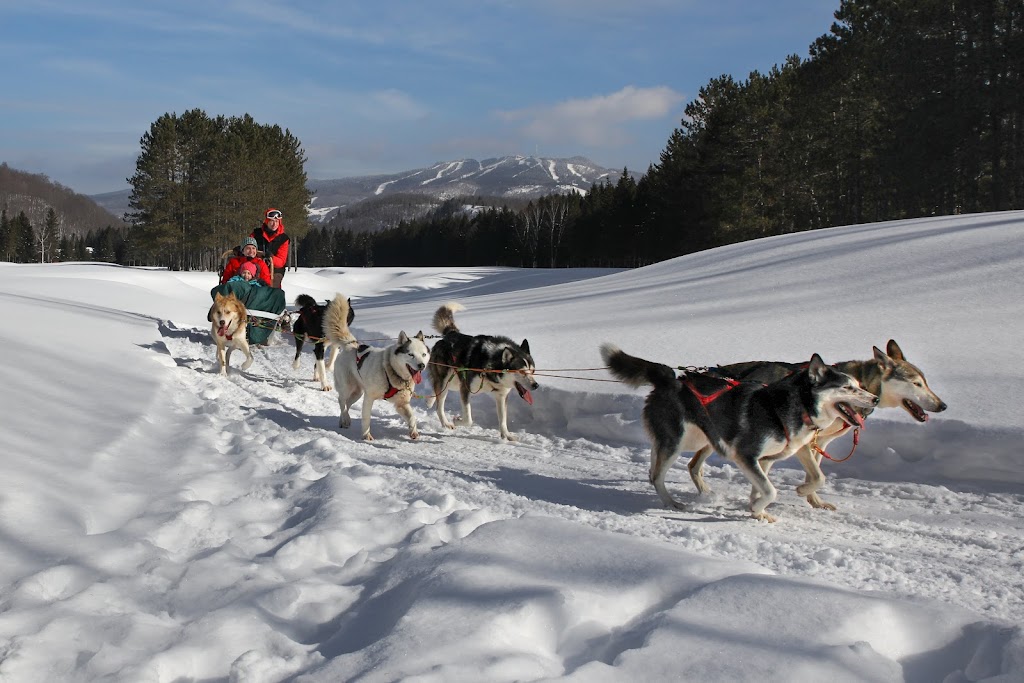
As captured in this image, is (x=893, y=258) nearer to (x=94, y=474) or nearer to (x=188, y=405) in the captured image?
(x=188, y=405)

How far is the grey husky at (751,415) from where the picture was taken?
13.6ft

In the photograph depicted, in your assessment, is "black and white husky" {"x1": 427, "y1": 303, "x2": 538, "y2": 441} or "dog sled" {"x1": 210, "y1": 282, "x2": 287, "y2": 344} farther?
"dog sled" {"x1": 210, "y1": 282, "x2": 287, "y2": 344}

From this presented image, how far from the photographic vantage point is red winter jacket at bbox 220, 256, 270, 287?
35.5 ft

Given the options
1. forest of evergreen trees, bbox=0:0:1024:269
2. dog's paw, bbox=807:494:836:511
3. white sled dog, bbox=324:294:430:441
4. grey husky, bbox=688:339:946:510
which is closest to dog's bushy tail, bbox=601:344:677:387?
grey husky, bbox=688:339:946:510

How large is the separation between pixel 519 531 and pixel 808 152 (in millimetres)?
28836

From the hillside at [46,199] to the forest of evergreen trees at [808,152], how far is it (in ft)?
483

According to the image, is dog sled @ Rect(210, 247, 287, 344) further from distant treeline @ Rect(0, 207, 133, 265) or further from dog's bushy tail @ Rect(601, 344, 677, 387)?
distant treeline @ Rect(0, 207, 133, 265)

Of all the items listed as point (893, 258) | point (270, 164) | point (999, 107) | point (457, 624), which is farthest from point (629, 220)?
point (457, 624)

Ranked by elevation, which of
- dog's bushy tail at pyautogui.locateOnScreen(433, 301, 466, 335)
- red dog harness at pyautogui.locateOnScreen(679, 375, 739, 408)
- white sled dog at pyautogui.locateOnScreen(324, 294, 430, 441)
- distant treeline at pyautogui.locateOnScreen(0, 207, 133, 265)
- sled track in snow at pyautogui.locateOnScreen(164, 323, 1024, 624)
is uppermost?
distant treeline at pyautogui.locateOnScreen(0, 207, 133, 265)

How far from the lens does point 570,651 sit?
2.49 m

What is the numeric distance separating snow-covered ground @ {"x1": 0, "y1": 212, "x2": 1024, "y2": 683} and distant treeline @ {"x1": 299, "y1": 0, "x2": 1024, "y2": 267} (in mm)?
16480

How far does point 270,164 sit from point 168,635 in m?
44.9

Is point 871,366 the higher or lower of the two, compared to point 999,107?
lower

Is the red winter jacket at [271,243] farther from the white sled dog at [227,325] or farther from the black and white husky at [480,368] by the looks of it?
the black and white husky at [480,368]
